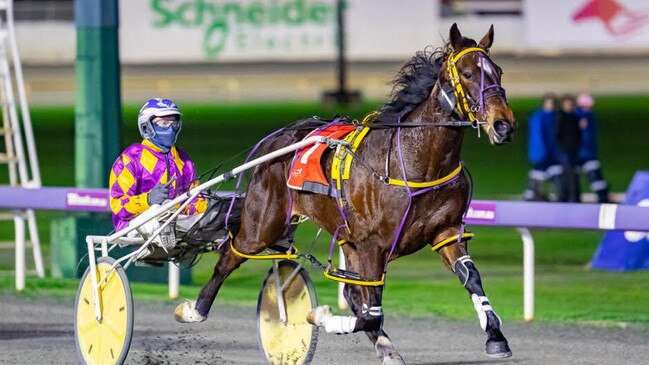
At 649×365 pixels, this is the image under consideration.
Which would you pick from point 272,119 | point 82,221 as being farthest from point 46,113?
point 82,221

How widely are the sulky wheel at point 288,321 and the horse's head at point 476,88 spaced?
1.36 meters

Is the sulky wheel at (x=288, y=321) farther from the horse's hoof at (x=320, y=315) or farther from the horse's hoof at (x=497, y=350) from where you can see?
the horse's hoof at (x=497, y=350)

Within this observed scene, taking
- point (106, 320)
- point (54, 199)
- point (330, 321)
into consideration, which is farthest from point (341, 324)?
point (54, 199)

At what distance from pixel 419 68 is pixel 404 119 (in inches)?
10.7

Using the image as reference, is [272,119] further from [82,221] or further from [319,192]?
[319,192]

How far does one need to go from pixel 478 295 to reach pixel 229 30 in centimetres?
3409

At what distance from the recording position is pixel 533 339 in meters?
8.41

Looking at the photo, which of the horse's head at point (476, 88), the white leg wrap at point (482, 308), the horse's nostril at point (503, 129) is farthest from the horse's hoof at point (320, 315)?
the horse's nostril at point (503, 129)

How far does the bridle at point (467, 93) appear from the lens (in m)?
6.36

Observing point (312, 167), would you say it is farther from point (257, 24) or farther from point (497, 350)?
point (257, 24)

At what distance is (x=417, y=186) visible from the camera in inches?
260

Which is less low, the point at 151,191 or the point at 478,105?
the point at 478,105

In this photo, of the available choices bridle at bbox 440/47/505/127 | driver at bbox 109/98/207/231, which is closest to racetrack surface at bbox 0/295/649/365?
driver at bbox 109/98/207/231

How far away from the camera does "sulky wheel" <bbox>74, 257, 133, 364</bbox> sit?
7055mm
